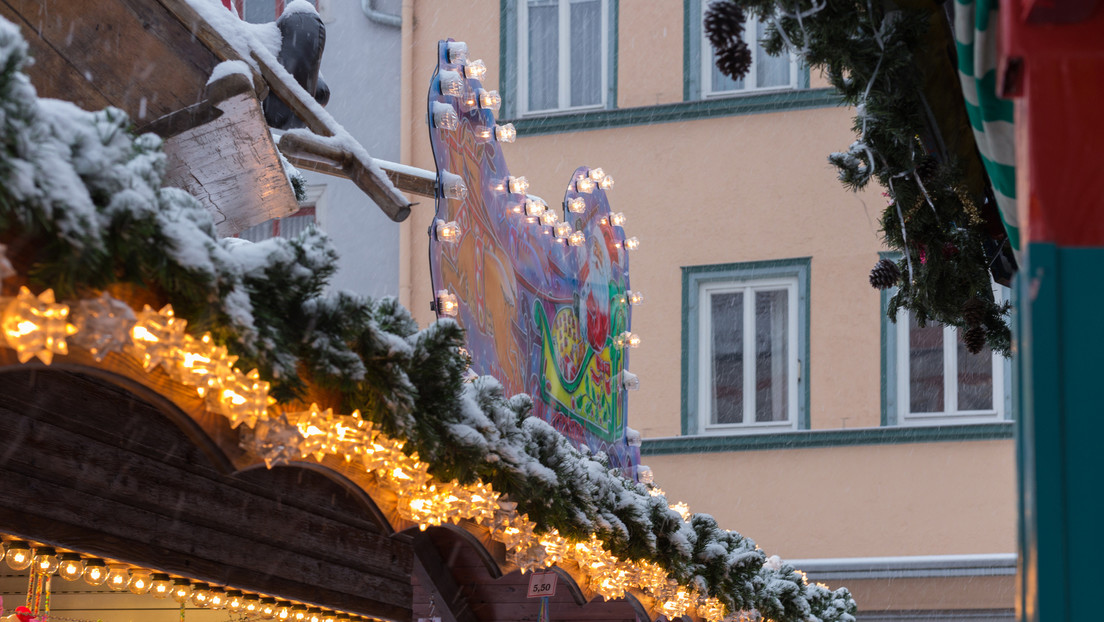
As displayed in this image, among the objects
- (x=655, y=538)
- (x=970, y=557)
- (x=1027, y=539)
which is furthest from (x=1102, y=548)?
(x=970, y=557)

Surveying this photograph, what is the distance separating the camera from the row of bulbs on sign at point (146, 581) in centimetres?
554

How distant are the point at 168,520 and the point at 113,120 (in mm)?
3009

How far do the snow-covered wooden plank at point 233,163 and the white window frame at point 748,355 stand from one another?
738 cm

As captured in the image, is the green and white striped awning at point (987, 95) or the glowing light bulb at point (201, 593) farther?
the glowing light bulb at point (201, 593)

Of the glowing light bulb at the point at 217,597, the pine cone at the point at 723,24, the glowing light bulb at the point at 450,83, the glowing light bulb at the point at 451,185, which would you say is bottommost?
the glowing light bulb at the point at 217,597

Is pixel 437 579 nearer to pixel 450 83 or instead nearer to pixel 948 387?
pixel 450 83

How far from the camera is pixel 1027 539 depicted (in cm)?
245

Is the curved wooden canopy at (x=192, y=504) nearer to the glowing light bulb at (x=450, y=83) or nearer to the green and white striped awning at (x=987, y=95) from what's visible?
the glowing light bulb at (x=450, y=83)

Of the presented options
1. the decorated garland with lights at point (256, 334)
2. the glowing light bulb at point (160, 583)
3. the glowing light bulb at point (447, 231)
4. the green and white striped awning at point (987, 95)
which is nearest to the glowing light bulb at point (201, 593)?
the glowing light bulb at point (160, 583)

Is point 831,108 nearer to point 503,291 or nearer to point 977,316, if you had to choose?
point 503,291

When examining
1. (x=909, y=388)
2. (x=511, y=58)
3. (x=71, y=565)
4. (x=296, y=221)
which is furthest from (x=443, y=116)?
(x=296, y=221)

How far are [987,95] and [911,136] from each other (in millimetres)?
1170

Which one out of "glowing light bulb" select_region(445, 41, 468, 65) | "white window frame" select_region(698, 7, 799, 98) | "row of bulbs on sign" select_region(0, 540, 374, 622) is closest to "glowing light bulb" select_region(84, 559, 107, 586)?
"row of bulbs on sign" select_region(0, 540, 374, 622)

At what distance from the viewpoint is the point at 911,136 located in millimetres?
4352
